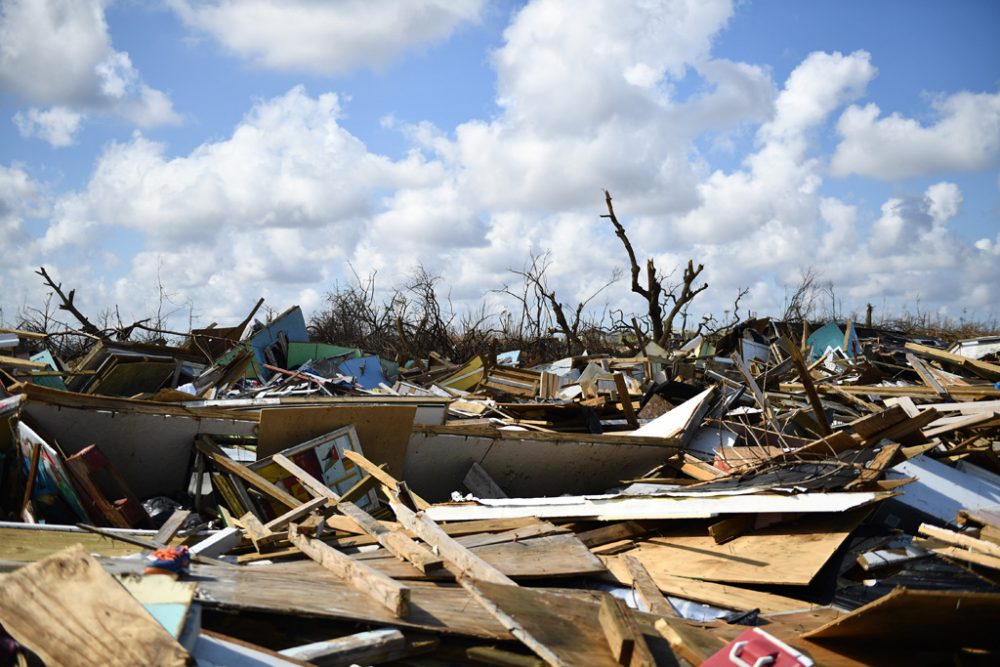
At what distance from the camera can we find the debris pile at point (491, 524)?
11.5ft

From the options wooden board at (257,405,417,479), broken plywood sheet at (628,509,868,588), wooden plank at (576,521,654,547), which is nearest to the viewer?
broken plywood sheet at (628,509,868,588)

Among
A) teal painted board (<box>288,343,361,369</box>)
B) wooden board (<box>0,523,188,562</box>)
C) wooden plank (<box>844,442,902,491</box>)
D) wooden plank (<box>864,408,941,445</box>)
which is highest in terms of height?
teal painted board (<box>288,343,361,369</box>)

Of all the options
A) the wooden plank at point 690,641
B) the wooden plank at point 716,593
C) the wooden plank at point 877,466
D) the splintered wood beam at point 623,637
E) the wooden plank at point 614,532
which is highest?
the wooden plank at point 877,466

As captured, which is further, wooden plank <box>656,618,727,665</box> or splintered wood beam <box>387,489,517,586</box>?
splintered wood beam <box>387,489,517,586</box>

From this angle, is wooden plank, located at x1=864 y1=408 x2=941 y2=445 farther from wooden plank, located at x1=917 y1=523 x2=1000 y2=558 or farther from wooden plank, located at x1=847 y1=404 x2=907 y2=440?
wooden plank, located at x1=917 y1=523 x2=1000 y2=558

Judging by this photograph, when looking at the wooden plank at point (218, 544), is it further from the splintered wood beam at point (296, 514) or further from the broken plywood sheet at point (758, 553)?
the broken plywood sheet at point (758, 553)

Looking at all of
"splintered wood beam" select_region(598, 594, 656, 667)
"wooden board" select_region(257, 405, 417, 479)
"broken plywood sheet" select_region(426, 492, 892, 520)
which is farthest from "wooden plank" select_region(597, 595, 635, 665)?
"wooden board" select_region(257, 405, 417, 479)

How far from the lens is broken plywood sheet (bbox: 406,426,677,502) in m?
7.64


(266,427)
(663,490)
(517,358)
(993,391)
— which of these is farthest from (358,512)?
(517,358)

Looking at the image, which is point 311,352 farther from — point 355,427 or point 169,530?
point 169,530

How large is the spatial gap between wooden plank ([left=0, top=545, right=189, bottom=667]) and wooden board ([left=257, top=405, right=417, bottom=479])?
3.26 m

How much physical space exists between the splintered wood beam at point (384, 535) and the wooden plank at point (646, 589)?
3.94 ft

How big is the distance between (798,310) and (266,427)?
17415 millimetres

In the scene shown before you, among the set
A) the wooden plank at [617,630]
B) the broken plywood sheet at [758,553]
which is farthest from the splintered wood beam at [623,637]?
the broken plywood sheet at [758,553]
